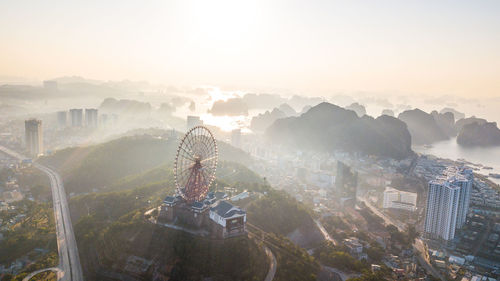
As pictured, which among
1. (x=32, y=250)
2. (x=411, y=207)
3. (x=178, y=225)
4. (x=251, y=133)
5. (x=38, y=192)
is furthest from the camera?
(x=251, y=133)

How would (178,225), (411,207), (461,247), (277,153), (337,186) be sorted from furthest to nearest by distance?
(277,153)
(337,186)
(411,207)
(461,247)
(178,225)

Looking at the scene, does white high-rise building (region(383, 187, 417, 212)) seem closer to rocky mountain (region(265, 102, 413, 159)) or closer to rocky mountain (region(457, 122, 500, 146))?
rocky mountain (region(265, 102, 413, 159))

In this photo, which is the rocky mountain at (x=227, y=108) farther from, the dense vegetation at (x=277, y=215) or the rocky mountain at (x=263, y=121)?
the dense vegetation at (x=277, y=215)

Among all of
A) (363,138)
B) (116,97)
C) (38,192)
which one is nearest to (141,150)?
(38,192)

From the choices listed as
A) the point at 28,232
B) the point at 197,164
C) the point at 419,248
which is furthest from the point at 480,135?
the point at 28,232

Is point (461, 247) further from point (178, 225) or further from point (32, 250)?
point (32, 250)

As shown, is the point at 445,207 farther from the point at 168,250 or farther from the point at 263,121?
the point at 263,121
